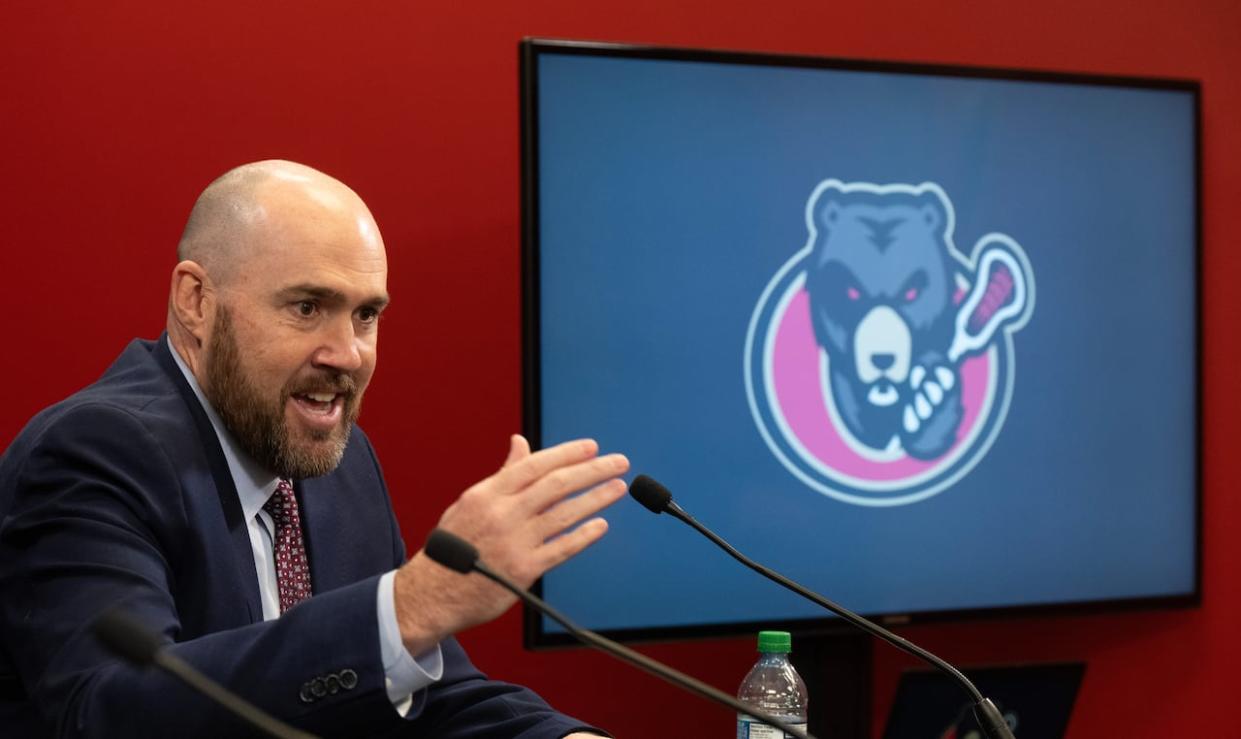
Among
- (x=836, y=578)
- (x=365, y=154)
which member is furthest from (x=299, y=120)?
(x=836, y=578)

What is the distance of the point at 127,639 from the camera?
1191 millimetres

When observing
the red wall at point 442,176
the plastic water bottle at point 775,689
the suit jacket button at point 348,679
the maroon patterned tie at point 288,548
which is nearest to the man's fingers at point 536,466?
the suit jacket button at point 348,679

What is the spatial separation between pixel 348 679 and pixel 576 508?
11.3 inches

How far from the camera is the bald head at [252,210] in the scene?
2.01m

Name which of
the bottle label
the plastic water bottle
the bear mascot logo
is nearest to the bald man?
the bottle label

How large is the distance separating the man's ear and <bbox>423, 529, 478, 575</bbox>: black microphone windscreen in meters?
0.81

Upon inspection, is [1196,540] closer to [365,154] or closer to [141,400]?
[365,154]

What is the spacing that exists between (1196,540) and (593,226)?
1664mm

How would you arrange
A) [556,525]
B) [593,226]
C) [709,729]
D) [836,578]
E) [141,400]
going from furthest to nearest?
[709,729] → [836,578] → [593,226] → [141,400] → [556,525]

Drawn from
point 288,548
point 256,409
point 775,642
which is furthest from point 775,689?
point 256,409

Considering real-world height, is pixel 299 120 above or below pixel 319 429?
above

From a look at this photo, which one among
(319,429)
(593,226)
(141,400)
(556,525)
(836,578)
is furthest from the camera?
(836,578)

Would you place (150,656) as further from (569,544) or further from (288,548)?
(288,548)

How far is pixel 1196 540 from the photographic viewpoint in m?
3.54
